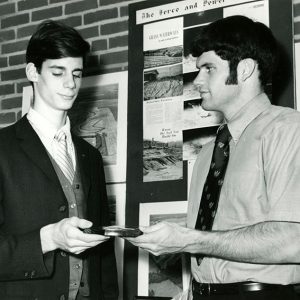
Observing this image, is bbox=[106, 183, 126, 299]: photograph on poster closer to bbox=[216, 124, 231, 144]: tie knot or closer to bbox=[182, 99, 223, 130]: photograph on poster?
bbox=[182, 99, 223, 130]: photograph on poster

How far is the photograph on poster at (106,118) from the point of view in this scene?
2.95 m

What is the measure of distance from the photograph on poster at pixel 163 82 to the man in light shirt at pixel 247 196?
657mm

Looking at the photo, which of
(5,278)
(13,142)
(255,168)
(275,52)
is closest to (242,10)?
(275,52)

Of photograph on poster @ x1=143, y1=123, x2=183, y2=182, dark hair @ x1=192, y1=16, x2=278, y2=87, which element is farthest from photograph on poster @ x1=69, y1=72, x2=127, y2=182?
dark hair @ x1=192, y1=16, x2=278, y2=87

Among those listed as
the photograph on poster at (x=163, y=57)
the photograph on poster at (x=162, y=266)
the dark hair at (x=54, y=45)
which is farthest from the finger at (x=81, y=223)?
the photograph on poster at (x=163, y=57)

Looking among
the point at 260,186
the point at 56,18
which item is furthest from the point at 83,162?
the point at 56,18

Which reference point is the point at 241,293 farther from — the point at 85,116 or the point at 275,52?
the point at 85,116

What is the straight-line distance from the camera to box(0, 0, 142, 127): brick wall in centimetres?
310

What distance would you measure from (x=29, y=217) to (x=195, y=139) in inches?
41.2

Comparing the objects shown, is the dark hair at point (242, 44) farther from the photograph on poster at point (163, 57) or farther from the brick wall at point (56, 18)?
the brick wall at point (56, 18)

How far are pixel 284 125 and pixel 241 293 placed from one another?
567mm

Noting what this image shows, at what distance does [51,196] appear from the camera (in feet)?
6.56

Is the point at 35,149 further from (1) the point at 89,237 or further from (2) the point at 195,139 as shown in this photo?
(2) the point at 195,139

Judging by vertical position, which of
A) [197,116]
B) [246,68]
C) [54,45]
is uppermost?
[54,45]
